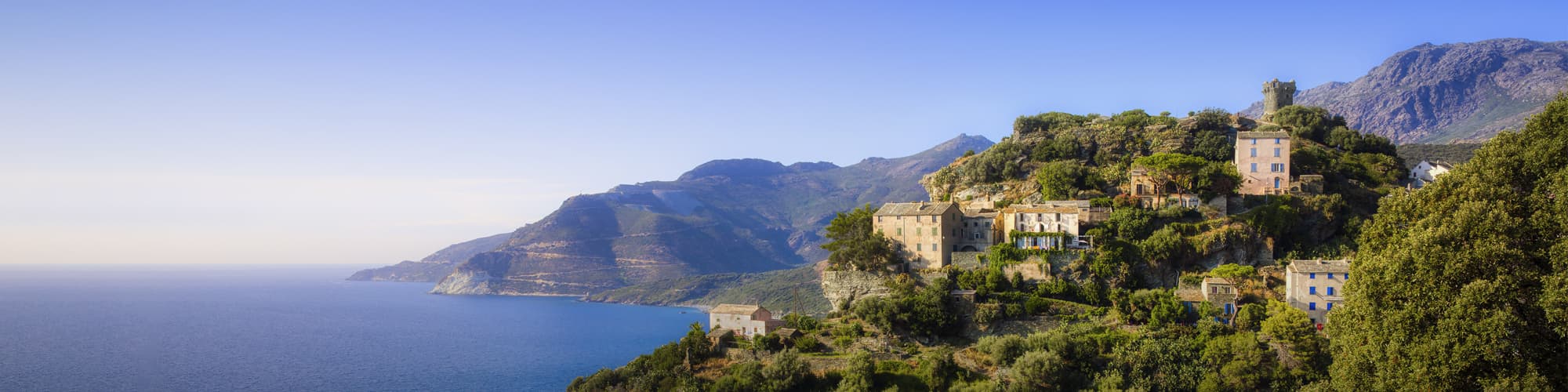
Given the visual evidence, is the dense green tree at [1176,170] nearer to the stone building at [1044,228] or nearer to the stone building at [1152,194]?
the stone building at [1152,194]

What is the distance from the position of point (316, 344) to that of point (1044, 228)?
98934 mm

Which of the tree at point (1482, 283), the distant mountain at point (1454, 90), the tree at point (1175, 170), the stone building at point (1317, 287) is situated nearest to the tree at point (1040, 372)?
the stone building at point (1317, 287)

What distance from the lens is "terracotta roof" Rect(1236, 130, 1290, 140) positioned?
45.3m

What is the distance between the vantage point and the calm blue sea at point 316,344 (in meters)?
82.7

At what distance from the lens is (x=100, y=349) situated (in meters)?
101

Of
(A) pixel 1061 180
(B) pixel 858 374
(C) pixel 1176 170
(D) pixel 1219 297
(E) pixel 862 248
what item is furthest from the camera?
(A) pixel 1061 180

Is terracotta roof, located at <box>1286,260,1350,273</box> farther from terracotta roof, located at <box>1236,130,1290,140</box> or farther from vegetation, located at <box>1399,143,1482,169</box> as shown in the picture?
vegetation, located at <box>1399,143,1482,169</box>

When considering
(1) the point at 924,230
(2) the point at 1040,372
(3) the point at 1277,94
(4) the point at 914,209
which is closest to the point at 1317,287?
(2) the point at 1040,372

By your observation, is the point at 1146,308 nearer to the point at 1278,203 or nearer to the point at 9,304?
the point at 1278,203

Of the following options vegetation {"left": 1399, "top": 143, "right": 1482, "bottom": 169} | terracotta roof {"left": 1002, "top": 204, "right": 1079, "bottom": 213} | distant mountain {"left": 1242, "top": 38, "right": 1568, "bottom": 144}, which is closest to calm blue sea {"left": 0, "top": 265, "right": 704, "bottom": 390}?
terracotta roof {"left": 1002, "top": 204, "right": 1079, "bottom": 213}

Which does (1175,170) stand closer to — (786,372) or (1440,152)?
(786,372)

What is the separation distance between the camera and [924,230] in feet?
147

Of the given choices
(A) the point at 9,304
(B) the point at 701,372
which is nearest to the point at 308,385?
(B) the point at 701,372

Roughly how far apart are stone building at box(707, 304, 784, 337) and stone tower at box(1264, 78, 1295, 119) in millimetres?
40781
